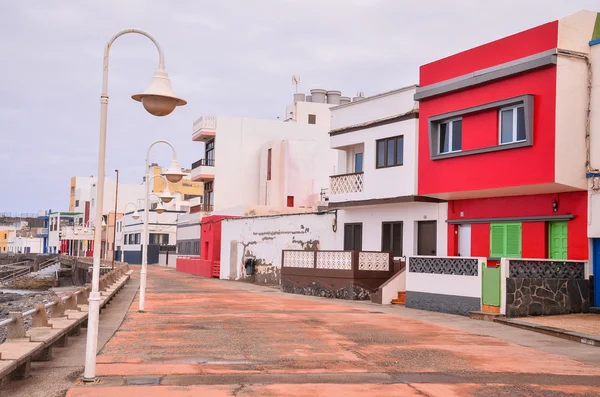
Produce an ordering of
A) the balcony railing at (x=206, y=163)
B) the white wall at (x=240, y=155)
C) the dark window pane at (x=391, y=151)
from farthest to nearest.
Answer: the balcony railing at (x=206, y=163)
the white wall at (x=240, y=155)
the dark window pane at (x=391, y=151)

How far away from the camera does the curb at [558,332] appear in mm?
14727

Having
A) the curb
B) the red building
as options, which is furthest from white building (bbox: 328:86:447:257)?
the curb

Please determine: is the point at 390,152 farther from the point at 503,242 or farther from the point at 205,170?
the point at 205,170

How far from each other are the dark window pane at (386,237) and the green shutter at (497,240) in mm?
6049

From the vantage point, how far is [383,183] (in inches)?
1097

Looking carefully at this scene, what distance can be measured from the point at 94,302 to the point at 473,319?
12.3 m

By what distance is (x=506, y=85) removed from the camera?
21172mm

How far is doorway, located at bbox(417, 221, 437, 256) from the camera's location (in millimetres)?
26219

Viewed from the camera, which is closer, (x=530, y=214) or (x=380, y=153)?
(x=530, y=214)

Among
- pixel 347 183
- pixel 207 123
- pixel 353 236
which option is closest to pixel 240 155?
pixel 207 123

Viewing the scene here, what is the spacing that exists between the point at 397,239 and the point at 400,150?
350cm

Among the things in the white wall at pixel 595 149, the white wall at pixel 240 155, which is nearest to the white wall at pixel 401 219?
the white wall at pixel 595 149

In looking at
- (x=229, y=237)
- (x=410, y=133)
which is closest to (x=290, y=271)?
(x=410, y=133)

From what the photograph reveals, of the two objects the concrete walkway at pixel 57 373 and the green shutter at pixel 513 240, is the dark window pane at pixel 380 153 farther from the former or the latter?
the concrete walkway at pixel 57 373
